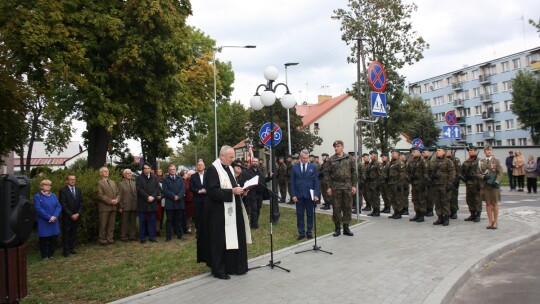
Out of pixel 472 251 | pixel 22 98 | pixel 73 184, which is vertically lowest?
pixel 472 251

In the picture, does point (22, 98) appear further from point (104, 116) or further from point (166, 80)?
A: point (166, 80)

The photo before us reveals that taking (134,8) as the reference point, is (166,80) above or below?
below

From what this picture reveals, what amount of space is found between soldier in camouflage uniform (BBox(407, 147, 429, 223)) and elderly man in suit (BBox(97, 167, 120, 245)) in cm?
797

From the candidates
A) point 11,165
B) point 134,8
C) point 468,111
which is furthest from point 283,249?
point 468,111

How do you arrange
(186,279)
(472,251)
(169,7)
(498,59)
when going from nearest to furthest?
(186,279) → (472,251) → (169,7) → (498,59)

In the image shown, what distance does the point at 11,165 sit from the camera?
4059cm

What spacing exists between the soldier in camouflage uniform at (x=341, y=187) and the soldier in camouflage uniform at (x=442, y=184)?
2716 mm

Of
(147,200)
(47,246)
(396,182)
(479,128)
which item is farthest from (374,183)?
(479,128)

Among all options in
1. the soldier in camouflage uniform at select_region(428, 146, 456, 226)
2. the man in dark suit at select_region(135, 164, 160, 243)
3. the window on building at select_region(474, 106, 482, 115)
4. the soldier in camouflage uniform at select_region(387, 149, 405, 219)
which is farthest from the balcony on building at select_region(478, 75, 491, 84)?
the man in dark suit at select_region(135, 164, 160, 243)

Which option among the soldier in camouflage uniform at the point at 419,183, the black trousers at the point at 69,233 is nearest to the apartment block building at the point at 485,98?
the soldier in camouflage uniform at the point at 419,183

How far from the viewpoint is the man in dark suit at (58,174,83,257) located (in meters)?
10.2

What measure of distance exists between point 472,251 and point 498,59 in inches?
2850

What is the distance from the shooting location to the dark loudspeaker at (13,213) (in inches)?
161

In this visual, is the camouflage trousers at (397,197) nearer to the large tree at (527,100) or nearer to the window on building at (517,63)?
the large tree at (527,100)
